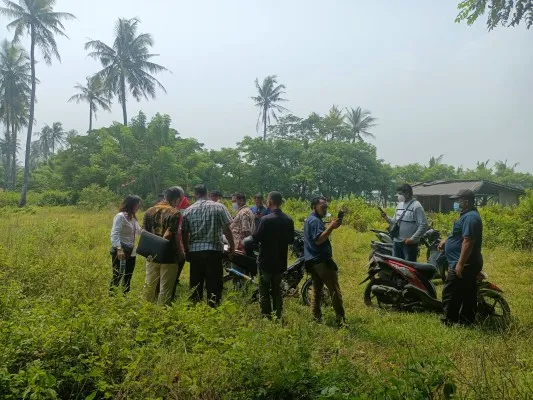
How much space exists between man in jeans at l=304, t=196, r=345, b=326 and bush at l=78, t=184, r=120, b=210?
768 inches

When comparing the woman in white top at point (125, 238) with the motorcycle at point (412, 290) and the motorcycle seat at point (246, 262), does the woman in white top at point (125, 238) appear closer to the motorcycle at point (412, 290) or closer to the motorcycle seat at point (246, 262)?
the motorcycle seat at point (246, 262)

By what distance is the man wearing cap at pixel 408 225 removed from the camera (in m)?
6.21

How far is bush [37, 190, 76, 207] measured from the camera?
91.5 feet

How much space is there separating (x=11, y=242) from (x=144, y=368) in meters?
6.57

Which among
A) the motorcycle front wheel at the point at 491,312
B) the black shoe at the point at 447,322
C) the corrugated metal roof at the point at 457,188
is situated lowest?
the black shoe at the point at 447,322

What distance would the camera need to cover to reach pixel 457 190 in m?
25.6

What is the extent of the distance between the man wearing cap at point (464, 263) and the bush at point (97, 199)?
20478 millimetres

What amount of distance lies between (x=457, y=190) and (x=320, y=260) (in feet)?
77.9

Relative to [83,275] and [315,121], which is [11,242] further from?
[315,121]

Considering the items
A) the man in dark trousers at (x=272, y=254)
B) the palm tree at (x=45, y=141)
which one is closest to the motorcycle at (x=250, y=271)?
the man in dark trousers at (x=272, y=254)

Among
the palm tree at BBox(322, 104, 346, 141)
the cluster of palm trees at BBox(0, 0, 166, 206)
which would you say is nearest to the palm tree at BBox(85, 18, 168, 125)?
the cluster of palm trees at BBox(0, 0, 166, 206)

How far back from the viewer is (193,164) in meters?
29.6

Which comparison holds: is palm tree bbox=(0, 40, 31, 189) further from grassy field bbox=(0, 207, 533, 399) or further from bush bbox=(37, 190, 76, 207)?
grassy field bbox=(0, 207, 533, 399)

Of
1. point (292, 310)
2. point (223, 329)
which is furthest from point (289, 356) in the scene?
point (292, 310)
